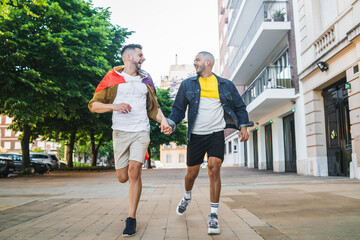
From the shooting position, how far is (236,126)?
445 centimetres

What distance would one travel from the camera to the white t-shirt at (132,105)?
393 cm

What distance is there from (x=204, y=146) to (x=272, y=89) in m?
12.6

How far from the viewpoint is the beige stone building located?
10.5m

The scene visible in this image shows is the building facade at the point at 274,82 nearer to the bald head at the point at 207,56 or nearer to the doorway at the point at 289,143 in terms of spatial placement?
the doorway at the point at 289,143

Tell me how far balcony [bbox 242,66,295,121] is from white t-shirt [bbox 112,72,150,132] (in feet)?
42.2

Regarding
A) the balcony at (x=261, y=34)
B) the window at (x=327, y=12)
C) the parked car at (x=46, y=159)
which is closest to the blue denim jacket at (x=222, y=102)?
the window at (x=327, y=12)

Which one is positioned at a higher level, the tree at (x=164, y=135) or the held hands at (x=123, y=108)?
the tree at (x=164, y=135)

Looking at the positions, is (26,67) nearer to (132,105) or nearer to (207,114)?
(132,105)

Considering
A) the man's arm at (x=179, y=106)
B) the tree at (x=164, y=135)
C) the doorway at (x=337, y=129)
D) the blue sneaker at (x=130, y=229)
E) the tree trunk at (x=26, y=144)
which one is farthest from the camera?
the tree at (x=164, y=135)

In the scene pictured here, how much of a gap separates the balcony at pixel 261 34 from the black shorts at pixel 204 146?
1352 cm

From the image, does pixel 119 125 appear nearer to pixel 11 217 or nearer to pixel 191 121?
pixel 191 121

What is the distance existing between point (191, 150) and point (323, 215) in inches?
73.7

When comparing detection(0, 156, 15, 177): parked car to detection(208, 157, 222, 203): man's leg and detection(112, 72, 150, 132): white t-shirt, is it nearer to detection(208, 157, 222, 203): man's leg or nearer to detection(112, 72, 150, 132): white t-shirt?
detection(112, 72, 150, 132): white t-shirt

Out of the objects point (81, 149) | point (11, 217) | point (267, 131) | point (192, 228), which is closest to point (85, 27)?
point (267, 131)
